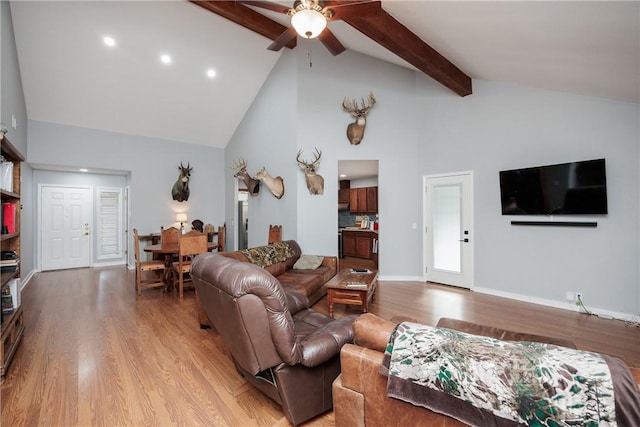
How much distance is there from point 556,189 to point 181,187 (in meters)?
7.52

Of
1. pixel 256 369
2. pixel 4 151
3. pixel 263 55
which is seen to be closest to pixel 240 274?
pixel 256 369

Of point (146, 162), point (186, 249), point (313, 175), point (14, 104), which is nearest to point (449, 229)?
point (313, 175)

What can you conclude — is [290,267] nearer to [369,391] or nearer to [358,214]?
[369,391]

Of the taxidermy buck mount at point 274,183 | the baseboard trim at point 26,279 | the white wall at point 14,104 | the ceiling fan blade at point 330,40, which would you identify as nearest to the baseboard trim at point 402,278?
the taxidermy buck mount at point 274,183

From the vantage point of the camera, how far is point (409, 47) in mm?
3496

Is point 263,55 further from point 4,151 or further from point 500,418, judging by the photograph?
point 500,418

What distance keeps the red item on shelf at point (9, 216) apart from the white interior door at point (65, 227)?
484cm

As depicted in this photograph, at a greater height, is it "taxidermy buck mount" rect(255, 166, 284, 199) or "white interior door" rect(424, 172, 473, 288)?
"taxidermy buck mount" rect(255, 166, 284, 199)

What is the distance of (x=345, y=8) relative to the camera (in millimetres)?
2590

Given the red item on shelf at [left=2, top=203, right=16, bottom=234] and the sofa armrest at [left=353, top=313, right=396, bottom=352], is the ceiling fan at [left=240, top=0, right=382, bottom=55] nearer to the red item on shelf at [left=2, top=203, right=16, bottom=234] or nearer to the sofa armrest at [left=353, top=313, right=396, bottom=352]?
the sofa armrest at [left=353, top=313, right=396, bottom=352]

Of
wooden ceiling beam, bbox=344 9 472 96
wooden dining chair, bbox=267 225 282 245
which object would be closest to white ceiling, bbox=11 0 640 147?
wooden ceiling beam, bbox=344 9 472 96

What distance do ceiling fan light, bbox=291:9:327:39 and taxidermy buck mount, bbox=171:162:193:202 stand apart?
553cm

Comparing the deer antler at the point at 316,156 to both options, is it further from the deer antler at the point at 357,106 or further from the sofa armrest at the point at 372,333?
the sofa armrest at the point at 372,333

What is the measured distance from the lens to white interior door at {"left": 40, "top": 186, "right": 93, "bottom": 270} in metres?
6.34
